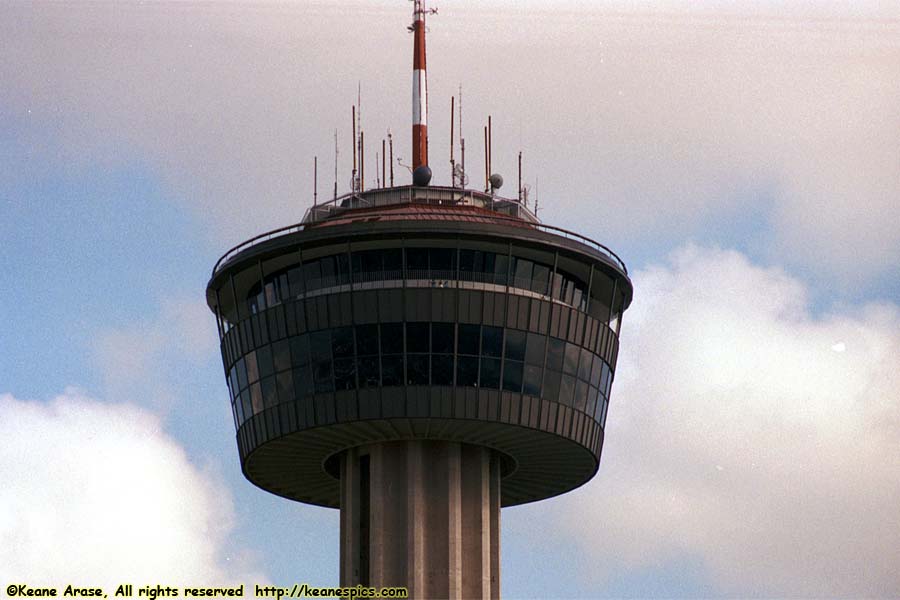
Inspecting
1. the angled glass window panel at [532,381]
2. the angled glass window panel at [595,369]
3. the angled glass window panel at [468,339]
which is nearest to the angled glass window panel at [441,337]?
the angled glass window panel at [468,339]

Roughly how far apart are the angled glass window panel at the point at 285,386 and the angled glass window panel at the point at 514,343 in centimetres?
968

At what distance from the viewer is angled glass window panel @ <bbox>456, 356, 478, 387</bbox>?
9400 cm

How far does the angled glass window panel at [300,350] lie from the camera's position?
9531 cm

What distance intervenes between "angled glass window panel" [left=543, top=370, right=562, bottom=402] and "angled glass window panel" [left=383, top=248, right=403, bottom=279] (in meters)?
7.99

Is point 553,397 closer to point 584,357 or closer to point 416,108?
point 584,357

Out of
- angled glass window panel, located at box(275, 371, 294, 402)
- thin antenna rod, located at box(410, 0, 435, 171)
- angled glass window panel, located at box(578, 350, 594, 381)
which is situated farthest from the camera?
thin antenna rod, located at box(410, 0, 435, 171)

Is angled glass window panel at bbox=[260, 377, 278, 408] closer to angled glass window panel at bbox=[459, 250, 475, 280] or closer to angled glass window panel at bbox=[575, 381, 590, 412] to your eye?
angled glass window panel at bbox=[459, 250, 475, 280]

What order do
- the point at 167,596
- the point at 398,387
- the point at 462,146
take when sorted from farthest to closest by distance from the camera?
the point at 462,146
the point at 398,387
the point at 167,596

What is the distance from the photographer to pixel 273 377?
96.5 m

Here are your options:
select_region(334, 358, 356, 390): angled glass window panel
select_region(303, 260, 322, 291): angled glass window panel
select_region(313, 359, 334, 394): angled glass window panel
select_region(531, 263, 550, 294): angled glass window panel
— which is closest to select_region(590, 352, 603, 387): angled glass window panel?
select_region(531, 263, 550, 294): angled glass window panel

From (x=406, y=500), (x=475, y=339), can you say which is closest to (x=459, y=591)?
(x=406, y=500)

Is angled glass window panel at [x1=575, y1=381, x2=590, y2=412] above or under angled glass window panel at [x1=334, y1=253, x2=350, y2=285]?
under

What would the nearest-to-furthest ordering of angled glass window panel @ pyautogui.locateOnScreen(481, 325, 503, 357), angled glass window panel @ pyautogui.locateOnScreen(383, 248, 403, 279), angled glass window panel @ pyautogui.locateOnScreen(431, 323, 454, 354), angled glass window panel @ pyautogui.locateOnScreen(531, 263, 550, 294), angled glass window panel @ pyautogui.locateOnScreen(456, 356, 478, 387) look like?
angled glass window panel @ pyautogui.locateOnScreen(456, 356, 478, 387)
angled glass window panel @ pyautogui.locateOnScreen(431, 323, 454, 354)
angled glass window panel @ pyautogui.locateOnScreen(481, 325, 503, 357)
angled glass window panel @ pyautogui.locateOnScreen(383, 248, 403, 279)
angled glass window panel @ pyautogui.locateOnScreen(531, 263, 550, 294)

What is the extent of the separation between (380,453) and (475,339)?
7285mm
